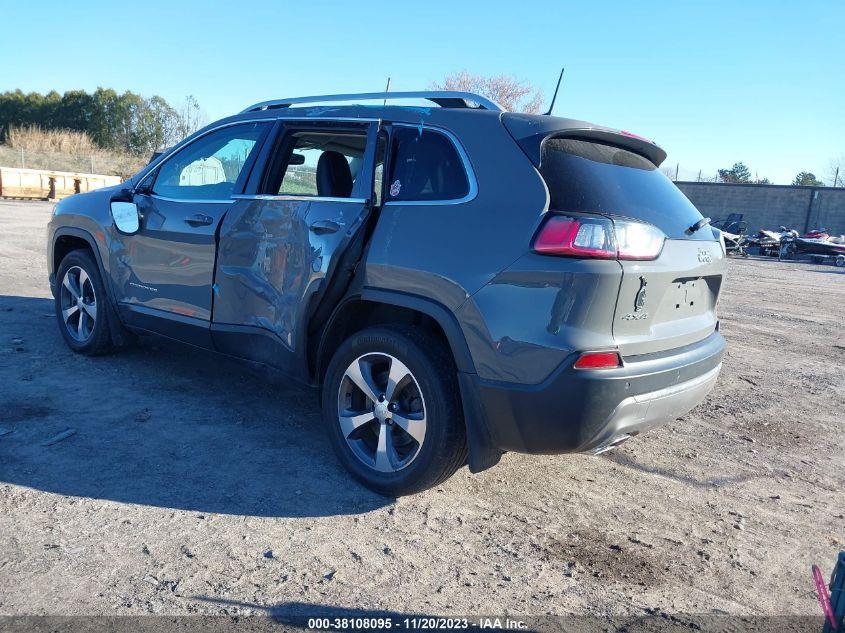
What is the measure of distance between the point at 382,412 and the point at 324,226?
102cm

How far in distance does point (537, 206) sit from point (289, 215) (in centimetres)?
151

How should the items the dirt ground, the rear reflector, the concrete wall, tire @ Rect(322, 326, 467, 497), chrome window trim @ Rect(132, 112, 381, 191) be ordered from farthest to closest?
the concrete wall
chrome window trim @ Rect(132, 112, 381, 191)
tire @ Rect(322, 326, 467, 497)
the rear reflector
the dirt ground

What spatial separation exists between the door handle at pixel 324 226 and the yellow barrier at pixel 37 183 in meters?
27.7

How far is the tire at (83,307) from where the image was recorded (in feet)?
17.2

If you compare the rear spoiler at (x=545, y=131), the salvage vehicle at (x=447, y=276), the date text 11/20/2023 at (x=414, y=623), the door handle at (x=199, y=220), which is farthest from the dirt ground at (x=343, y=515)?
the rear spoiler at (x=545, y=131)

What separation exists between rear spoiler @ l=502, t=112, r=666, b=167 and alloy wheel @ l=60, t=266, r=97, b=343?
368 cm

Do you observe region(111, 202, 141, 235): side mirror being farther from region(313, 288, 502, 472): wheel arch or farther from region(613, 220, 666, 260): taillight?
region(613, 220, 666, 260): taillight

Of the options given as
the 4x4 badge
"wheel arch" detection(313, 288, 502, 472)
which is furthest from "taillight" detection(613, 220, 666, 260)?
"wheel arch" detection(313, 288, 502, 472)

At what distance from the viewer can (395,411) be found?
342 centimetres

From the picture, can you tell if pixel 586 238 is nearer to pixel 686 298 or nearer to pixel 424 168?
pixel 686 298

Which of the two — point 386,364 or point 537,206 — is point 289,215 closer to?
point 386,364

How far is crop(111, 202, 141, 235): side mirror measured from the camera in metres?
4.86

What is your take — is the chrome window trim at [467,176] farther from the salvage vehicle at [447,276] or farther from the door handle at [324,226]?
the door handle at [324,226]

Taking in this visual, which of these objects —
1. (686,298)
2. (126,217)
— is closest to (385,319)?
(686,298)
